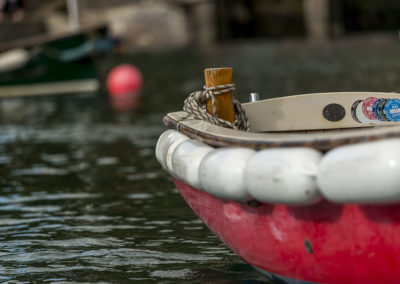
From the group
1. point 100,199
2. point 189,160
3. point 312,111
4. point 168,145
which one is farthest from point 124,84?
point 189,160

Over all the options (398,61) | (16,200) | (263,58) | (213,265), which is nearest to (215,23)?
(263,58)

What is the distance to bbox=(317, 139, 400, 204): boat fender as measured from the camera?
117 inches

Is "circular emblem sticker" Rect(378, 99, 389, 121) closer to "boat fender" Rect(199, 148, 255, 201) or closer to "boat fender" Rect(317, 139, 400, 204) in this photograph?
"boat fender" Rect(199, 148, 255, 201)

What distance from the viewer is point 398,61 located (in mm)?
20016

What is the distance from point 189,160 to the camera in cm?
384

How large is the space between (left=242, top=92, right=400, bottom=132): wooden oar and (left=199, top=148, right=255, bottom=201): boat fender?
4.44 feet

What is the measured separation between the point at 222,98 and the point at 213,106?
77 mm

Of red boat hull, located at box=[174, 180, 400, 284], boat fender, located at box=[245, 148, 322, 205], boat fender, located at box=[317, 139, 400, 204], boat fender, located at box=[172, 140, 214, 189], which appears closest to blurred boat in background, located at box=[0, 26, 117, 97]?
boat fender, located at box=[172, 140, 214, 189]

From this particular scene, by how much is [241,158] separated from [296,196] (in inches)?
14.7

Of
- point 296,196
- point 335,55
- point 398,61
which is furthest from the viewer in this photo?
point 335,55

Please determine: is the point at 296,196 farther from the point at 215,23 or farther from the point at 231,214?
the point at 215,23

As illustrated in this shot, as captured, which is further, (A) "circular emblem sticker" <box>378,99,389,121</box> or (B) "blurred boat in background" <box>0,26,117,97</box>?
(B) "blurred boat in background" <box>0,26,117,97</box>

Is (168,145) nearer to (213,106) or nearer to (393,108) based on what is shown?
(213,106)

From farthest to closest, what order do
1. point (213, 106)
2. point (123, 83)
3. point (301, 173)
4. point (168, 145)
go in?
1. point (123, 83)
2. point (213, 106)
3. point (168, 145)
4. point (301, 173)
